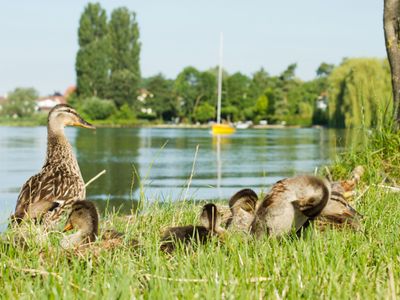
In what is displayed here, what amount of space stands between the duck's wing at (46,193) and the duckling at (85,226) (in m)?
0.89

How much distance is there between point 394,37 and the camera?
8.47 metres

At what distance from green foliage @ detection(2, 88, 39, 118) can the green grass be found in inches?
5103

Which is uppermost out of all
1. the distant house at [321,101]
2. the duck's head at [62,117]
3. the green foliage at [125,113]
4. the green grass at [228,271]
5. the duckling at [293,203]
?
the distant house at [321,101]

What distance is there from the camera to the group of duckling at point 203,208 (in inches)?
145

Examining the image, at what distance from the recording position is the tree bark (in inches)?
331

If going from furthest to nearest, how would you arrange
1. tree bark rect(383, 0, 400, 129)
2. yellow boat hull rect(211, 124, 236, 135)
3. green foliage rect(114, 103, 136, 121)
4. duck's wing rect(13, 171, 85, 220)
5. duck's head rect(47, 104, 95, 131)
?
green foliage rect(114, 103, 136, 121), yellow boat hull rect(211, 124, 236, 135), tree bark rect(383, 0, 400, 129), duck's head rect(47, 104, 95, 131), duck's wing rect(13, 171, 85, 220)

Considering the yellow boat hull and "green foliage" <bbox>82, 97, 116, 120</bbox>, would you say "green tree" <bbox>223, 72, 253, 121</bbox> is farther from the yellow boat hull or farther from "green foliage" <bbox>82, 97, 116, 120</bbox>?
the yellow boat hull

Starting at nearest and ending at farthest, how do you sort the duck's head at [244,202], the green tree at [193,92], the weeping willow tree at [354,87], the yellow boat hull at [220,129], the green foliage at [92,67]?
the duck's head at [244,202], the weeping willow tree at [354,87], the yellow boat hull at [220,129], the green foliage at [92,67], the green tree at [193,92]

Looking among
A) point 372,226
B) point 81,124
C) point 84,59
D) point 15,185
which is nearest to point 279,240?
point 372,226

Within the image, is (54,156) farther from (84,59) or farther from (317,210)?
(84,59)

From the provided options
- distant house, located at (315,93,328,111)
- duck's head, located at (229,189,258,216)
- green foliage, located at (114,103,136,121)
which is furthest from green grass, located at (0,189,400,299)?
distant house, located at (315,93,328,111)

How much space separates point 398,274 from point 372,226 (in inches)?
46.1

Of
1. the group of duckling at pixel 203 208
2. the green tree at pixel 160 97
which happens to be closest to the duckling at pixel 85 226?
the group of duckling at pixel 203 208

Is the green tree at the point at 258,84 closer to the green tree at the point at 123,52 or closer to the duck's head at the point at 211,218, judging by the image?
the green tree at the point at 123,52
